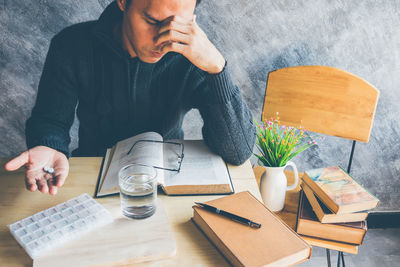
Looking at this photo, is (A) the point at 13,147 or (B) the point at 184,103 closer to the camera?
(B) the point at 184,103

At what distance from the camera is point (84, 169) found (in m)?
0.93

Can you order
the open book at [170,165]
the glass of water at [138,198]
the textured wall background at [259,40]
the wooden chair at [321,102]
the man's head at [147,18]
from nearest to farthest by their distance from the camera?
the glass of water at [138,198]
the open book at [170,165]
the man's head at [147,18]
the wooden chair at [321,102]
the textured wall background at [259,40]

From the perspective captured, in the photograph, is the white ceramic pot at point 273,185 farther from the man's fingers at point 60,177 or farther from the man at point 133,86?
the man's fingers at point 60,177

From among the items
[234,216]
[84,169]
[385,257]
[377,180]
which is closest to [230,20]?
[84,169]

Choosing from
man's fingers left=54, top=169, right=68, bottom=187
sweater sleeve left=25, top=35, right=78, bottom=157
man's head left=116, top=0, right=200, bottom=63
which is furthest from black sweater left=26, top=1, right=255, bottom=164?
man's fingers left=54, top=169, right=68, bottom=187

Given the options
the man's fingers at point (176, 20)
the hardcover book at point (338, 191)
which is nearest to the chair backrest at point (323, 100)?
the hardcover book at point (338, 191)

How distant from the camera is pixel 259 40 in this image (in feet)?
5.22

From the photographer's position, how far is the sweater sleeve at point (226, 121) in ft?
3.26

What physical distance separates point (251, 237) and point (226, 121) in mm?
502

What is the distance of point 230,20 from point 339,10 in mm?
547

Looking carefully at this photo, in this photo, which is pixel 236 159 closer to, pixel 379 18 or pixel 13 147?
pixel 379 18

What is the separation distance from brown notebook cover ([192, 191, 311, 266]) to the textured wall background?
3.48 ft

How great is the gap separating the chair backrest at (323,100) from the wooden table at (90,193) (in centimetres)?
53

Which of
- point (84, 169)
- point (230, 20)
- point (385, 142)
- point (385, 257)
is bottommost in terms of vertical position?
point (385, 257)
